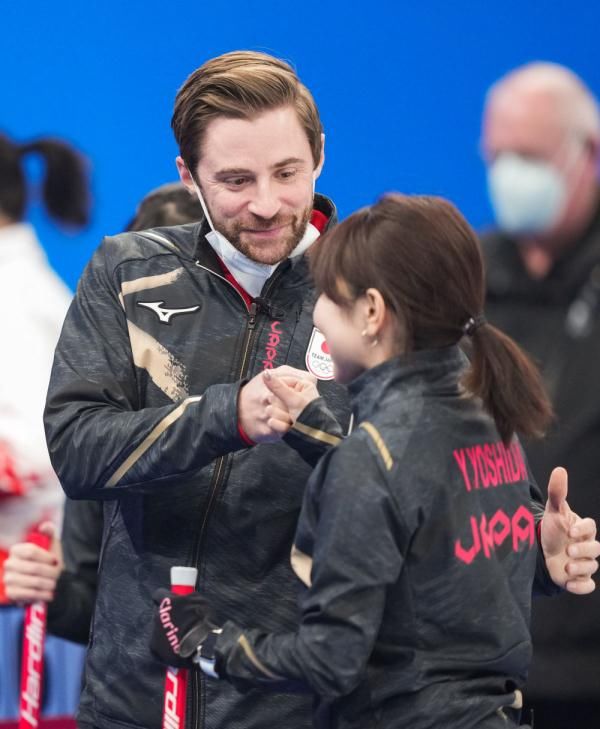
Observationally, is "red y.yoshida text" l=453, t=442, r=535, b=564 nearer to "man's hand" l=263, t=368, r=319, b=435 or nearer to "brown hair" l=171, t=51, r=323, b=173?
"man's hand" l=263, t=368, r=319, b=435

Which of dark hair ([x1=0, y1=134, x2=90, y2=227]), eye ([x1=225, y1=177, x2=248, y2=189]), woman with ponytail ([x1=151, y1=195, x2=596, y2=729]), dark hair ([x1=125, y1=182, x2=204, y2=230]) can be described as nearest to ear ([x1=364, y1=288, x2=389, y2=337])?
woman with ponytail ([x1=151, y1=195, x2=596, y2=729])

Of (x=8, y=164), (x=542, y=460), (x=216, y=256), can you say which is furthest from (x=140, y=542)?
(x=8, y=164)

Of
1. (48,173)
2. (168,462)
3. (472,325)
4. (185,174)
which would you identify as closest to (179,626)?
(168,462)

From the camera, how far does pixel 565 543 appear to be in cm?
180

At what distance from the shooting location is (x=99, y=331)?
1955 millimetres

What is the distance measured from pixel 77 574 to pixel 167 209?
31.8 inches

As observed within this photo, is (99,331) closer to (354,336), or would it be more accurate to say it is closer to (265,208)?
(265,208)

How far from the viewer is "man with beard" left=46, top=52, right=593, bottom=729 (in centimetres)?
186

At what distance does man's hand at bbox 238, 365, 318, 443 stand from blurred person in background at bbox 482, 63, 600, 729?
2.56 ft

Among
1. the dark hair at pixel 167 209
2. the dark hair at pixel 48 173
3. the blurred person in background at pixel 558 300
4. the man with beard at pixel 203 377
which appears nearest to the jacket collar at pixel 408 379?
the man with beard at pixel 203 377

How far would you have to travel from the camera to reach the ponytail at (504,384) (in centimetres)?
164

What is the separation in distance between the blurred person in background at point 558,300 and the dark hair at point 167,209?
69cm

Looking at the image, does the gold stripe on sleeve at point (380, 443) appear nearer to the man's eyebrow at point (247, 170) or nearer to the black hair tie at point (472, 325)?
the black hair tie at point (472, 325)

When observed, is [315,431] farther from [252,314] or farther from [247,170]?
[247,170]
